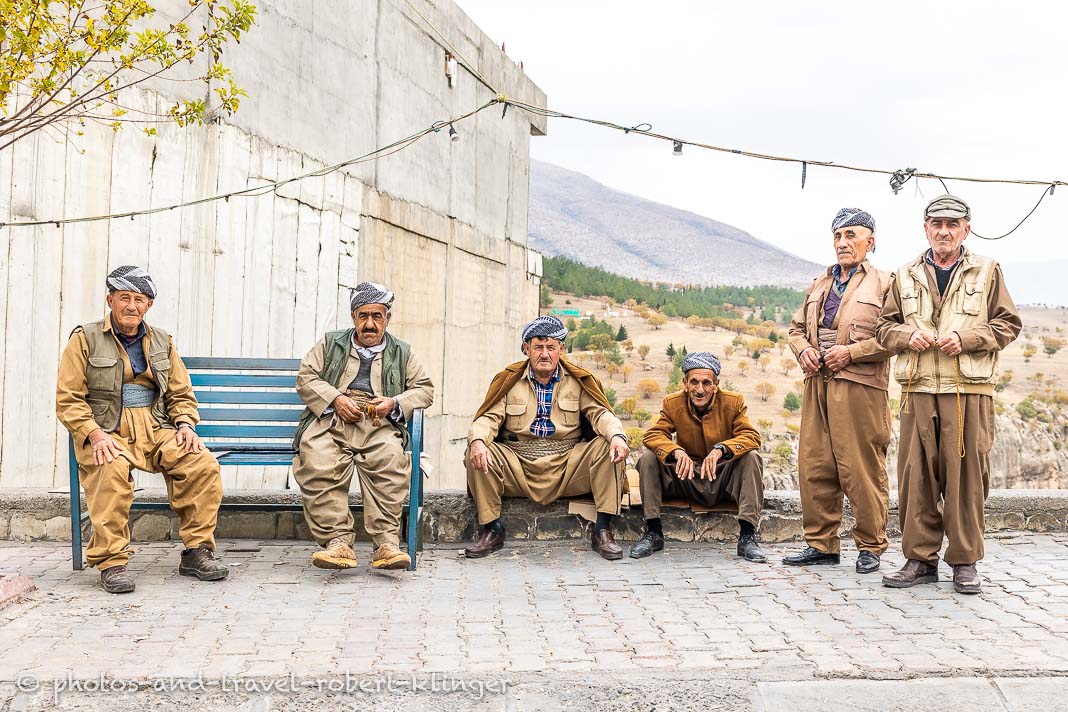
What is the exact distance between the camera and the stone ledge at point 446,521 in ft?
19.7

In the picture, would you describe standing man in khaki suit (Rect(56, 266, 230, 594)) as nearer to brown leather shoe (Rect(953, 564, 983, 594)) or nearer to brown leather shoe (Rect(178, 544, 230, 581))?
brown leather shoe (Rect(178, 544, 230, 581))

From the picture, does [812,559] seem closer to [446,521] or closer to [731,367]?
[446,521]

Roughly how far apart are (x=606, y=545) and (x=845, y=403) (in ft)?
5.20

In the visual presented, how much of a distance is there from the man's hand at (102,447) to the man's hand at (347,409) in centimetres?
116

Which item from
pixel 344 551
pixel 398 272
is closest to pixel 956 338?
pixel 344 551

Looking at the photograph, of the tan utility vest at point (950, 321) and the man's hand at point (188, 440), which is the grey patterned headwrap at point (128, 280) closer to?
the man's hand at point (188, 440)

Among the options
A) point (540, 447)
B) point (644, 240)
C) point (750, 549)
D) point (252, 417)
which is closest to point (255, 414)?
point (252, 417)

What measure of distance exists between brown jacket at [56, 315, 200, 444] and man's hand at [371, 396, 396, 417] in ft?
3.20

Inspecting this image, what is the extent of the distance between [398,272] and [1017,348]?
192 feet

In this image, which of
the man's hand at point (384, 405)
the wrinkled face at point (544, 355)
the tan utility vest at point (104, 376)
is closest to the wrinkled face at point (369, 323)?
the man's hand at point (384, 405)

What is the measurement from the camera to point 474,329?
468 inches

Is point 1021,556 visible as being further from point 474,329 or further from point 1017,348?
point 1017,348

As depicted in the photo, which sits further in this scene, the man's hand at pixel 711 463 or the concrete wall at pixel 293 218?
the concrete wall at pixel 293 218

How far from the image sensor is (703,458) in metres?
6.18
